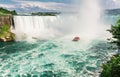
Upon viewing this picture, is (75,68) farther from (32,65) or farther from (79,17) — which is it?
(79,17)

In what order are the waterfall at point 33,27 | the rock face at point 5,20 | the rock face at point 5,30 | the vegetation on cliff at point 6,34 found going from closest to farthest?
the vegetation on cliff at point 6,34 < the rock face at point 5,30 < the rock face at point 5,20 < the waterfall at point 33,27

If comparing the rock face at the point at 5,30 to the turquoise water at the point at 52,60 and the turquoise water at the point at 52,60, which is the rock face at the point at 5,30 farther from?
the turquoise water at the point at 52,60

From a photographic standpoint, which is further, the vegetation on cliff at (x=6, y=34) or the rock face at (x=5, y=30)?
the rock face at (x=5, y=30)

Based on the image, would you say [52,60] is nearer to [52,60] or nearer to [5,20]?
[52,60]

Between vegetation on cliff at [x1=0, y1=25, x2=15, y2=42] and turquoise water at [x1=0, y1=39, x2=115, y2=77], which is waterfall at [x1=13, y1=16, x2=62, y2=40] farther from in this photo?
turquoise water at [x1=0, y1=39, x2=115, y2=77]

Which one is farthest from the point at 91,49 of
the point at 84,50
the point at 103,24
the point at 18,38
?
the point at 103,24

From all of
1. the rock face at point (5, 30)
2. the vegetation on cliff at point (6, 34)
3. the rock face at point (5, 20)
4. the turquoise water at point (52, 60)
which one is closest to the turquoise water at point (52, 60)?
the turquoise water at point (52, 60)
